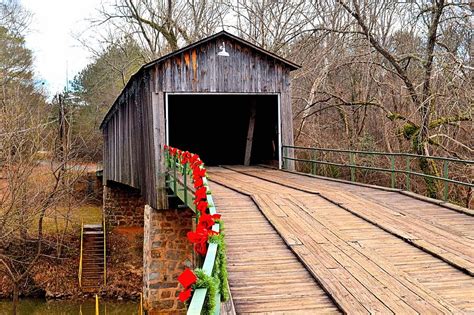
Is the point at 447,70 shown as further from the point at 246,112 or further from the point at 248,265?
the point at 246,112

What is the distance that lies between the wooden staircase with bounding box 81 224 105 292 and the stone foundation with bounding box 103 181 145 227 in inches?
29.1

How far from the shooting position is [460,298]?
400 cm

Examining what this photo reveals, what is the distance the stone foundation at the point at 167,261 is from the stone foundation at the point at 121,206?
946 centimetres

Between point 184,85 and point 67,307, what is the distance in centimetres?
1006

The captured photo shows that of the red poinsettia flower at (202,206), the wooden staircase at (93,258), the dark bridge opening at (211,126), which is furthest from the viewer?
the wooden staircase at (93,258)

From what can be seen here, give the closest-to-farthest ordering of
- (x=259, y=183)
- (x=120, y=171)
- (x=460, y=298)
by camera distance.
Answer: (x=460, y=298) < (x=259, y=183) < (x=120, y=171)

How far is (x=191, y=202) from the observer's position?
8211mm

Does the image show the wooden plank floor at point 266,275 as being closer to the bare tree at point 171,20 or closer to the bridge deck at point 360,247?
the bridge deck at point 360,247

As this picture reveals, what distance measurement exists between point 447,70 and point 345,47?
463 cm

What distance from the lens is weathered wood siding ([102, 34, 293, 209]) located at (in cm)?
1142

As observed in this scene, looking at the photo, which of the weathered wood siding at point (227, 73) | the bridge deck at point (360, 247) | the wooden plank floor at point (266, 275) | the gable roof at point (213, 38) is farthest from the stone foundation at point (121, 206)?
→ the wooden plank floor at point (266, 275)

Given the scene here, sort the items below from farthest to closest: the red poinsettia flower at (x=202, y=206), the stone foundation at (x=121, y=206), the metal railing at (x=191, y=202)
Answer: the stone foundation at (x=121, y=206) → the red poinsettia flower at (x=202, y=206) → the metal railing at (x=191, y=202)

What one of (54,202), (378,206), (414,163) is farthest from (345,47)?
(54,202)

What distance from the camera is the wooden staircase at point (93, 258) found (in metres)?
18.8
